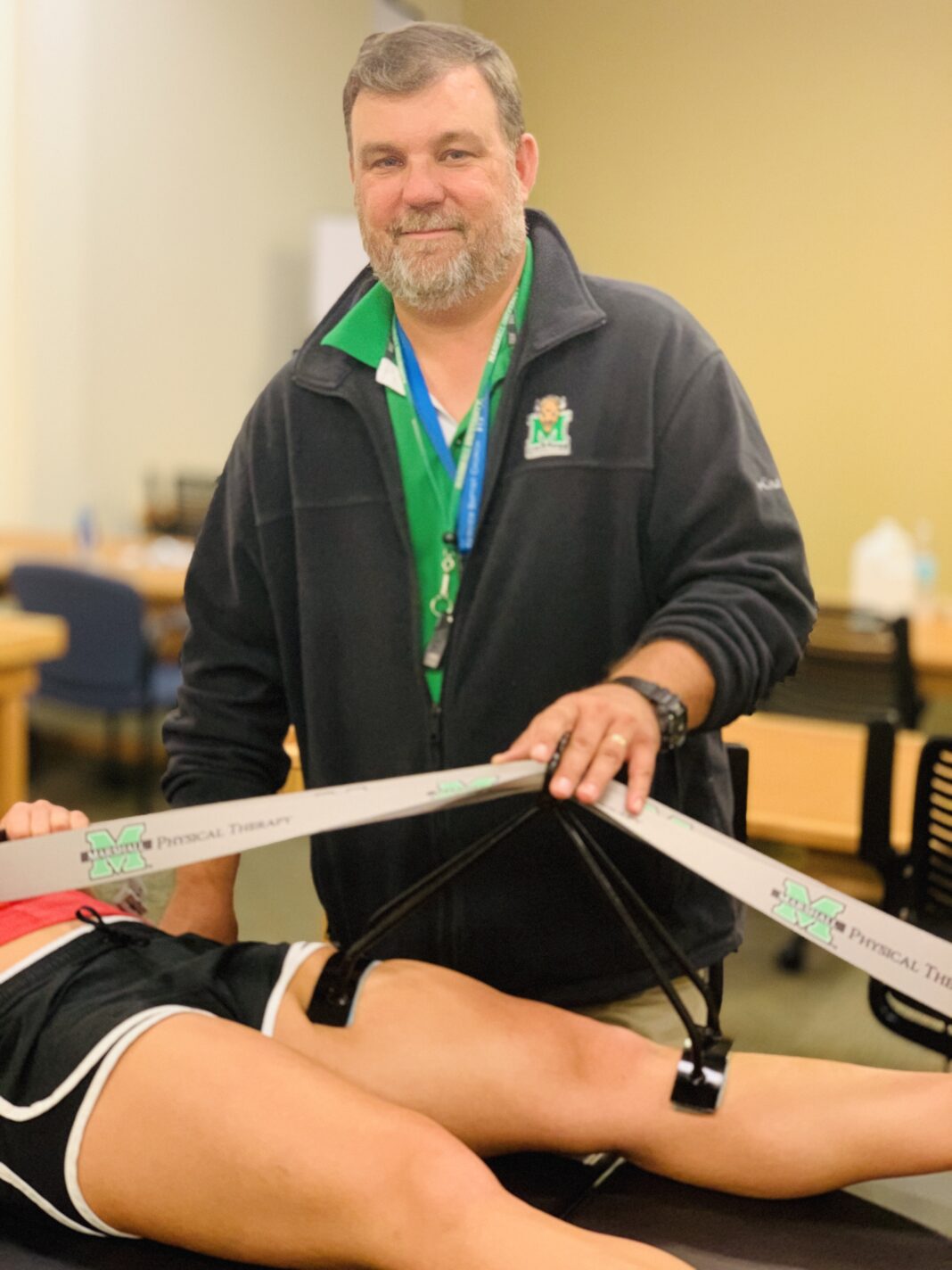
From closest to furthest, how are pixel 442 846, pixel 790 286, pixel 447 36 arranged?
pixel 447 36 < pixel 442 846 < pixel 790 286

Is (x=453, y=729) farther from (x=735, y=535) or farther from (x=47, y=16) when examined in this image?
(x=47, y=16)

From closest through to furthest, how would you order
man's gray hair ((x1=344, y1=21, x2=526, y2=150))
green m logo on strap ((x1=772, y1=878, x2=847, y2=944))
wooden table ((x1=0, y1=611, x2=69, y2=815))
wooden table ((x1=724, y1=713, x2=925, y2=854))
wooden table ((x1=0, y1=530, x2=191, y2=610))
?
green m logo on strap ((x1=772, y1=878, x2=847, y2=944)), man's gray hair ((x1=344, y1=21, x2=526, y2=150)), wooden table ((x1=724, y1=713, x2=925, y2=854)), wooden table ((x1=0, y1=611, x2=69, y2=815)), wooden table ((x1=0, y1=530, x2=191, y2=610))

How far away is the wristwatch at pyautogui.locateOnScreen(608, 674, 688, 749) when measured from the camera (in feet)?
3.98

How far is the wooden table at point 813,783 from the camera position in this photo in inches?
95.3

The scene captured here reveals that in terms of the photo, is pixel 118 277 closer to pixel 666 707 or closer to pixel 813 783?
pixel 813 783

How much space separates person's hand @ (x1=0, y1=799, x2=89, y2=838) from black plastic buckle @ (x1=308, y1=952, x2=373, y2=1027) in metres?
0.26

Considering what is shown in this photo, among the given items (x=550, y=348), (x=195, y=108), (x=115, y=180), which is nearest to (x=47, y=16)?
(x=115, y=180)

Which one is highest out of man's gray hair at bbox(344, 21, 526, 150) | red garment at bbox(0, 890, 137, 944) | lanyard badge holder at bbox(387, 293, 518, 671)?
man's gray hair at bbox(344, 21, 526, 150)

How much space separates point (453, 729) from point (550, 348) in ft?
1.24

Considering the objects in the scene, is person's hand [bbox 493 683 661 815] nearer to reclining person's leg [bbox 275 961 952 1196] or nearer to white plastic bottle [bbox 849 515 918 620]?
reclining person's leg [bbox 275 961 952 1196]

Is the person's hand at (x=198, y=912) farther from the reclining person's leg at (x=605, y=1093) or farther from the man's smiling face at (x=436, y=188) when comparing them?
the man's smiling face at (x=436, y=188)

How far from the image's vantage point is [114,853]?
1.29 m

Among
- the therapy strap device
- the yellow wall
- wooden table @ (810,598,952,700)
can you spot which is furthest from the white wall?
the therapy strap device

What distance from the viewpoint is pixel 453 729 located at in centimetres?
143
